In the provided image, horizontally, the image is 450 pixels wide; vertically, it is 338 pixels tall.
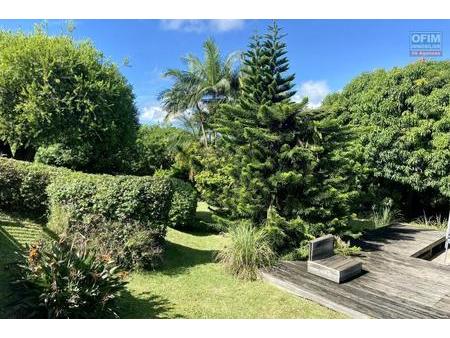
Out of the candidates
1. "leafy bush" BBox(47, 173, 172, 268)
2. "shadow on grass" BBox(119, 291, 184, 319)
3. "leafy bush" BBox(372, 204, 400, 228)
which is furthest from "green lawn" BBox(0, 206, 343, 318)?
"leafy bush" BBox(372, 204, 400, 228)

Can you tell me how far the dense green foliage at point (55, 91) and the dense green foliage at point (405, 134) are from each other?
20.7ft

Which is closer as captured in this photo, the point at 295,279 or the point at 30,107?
the point at 295,279

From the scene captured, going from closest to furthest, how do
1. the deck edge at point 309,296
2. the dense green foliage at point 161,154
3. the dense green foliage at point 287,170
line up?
the deck edge at point 309,296, the dense green foliage at point 287,170, the dense green foliage at point 161,154

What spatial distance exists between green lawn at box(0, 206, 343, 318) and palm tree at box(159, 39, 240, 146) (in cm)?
1038

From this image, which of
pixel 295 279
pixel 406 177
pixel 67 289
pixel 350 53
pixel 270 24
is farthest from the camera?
pixel 350 53

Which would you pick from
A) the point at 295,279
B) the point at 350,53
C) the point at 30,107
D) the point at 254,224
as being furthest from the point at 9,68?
the point at 350,53

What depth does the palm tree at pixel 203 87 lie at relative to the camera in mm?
17375

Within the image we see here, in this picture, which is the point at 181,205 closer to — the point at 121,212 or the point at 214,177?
the point at 214,177

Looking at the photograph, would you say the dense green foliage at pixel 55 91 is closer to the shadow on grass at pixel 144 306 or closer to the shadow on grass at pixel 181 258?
the shadow on grass at pixel 181 258

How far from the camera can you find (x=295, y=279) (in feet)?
19.3

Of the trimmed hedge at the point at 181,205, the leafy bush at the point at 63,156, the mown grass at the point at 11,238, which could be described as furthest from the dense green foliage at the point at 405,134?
the leafy bush at the point at 63,156

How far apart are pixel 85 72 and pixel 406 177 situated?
965 cm

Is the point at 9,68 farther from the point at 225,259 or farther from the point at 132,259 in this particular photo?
the point at 225,259

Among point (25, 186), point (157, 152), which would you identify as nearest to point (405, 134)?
point (25, 186)
